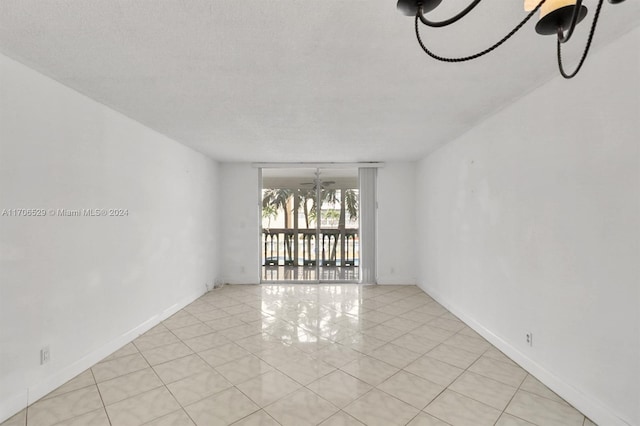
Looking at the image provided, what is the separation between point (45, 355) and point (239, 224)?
3.54 meters

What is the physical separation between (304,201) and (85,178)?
4265mm

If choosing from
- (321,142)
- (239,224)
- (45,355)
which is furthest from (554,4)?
(239,224)

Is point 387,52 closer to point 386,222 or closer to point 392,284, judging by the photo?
point 386,222

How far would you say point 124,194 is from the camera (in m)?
3.03

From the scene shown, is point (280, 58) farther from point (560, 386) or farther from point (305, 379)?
point (560, 386)

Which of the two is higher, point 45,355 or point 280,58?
point 280,58

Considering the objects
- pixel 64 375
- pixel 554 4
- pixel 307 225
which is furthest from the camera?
pixel 307 225

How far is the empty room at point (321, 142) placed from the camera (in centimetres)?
167

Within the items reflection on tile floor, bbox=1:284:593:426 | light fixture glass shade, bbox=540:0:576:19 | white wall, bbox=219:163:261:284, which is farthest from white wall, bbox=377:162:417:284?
light fixture glass shade, bbox=540:0:576:19

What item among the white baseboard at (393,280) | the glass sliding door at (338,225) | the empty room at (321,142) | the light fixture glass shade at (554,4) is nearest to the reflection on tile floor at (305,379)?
the empty room at (321,142)

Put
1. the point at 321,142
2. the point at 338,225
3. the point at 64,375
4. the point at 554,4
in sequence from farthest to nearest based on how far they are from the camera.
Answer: the point at 338,225, the point at 321,142, the point at 64,375, the point at 554,4

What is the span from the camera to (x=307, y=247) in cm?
672

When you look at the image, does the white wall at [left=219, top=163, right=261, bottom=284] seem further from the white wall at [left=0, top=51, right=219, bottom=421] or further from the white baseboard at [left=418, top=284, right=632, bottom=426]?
the white baseboard at [left=418, top=284, right=632, bottom=426]

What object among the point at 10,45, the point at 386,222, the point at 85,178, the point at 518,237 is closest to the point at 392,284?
the point at 386,222
